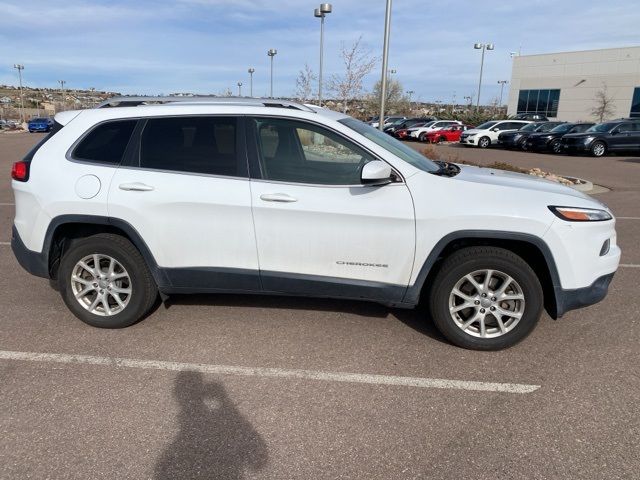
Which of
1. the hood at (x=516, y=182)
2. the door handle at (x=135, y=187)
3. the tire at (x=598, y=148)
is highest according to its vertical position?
the hood at (x=516, y=182)

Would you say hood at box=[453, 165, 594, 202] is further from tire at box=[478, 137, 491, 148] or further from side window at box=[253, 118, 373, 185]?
tire at box=[478, 137, 491, 148]

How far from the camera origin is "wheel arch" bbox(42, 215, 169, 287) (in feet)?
13.0

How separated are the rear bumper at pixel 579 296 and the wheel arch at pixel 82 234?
2.98 m

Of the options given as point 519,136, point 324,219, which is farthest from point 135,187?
point 519,136

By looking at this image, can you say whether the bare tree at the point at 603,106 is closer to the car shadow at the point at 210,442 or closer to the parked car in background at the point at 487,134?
the parked car in background at the point at 487,134

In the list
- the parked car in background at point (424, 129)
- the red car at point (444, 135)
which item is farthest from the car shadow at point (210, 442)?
the parked car in background at point (424, 129)

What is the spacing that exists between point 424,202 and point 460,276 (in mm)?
609

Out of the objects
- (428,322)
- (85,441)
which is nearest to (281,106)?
(428,322)

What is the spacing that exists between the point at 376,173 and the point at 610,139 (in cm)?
2315

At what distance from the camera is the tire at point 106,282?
13.3 ft

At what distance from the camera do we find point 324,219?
3717mm

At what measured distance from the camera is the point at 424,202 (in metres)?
3.65

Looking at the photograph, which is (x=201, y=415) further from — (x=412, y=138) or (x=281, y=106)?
(x=412, y=138)

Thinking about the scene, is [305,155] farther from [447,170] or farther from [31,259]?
[31,259]
